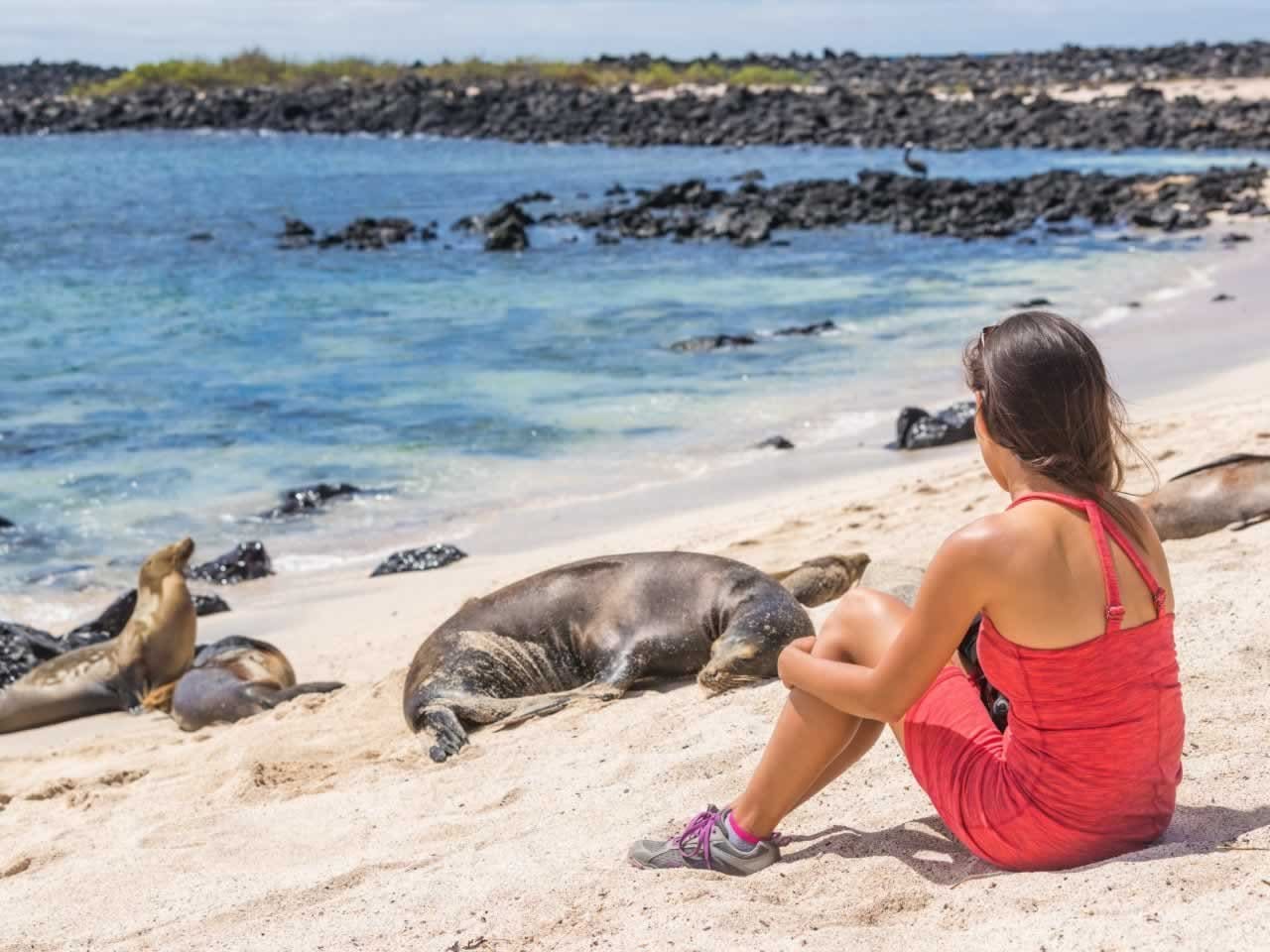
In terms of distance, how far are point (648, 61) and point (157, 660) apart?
8633 cm

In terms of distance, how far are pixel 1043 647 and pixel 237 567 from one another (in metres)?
6.95

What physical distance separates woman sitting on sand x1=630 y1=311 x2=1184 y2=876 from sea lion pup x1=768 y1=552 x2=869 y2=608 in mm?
3319

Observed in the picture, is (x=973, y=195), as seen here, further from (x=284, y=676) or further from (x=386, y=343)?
(x=284, y=676)

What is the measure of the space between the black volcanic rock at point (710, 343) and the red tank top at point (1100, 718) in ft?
42.9

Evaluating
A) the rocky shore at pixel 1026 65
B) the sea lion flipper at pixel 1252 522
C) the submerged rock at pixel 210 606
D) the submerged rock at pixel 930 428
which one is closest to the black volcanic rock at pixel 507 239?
the submerged rock at pixel 930 428

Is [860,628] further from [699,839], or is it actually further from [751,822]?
[699,839]

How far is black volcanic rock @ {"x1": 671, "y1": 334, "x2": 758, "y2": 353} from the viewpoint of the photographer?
53.2 feet

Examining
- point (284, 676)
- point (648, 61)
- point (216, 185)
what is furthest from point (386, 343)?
point (648, 61)

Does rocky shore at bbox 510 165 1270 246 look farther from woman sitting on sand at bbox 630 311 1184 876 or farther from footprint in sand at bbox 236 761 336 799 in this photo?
woman sitting on sand at bbox 630 311 1184 876

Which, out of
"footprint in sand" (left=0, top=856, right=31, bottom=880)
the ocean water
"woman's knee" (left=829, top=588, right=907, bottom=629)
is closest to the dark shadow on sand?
"woman's knee" (left=829, top=588, right=907, bottom=629)

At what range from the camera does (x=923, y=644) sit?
3105 mm

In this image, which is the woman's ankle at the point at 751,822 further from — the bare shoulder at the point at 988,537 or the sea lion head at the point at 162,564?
the sea lion head at the point at 162,564

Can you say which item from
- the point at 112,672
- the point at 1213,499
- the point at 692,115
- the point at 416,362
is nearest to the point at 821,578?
the point at 1213,499

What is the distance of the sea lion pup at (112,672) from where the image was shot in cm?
730
